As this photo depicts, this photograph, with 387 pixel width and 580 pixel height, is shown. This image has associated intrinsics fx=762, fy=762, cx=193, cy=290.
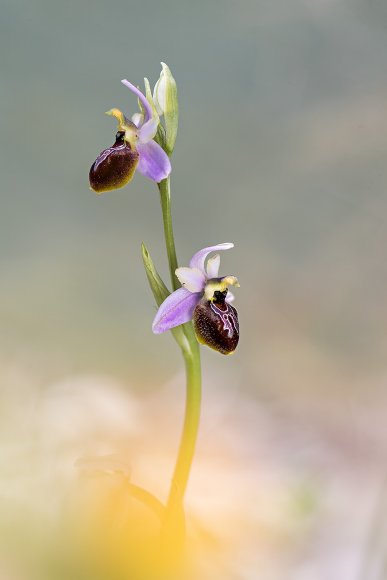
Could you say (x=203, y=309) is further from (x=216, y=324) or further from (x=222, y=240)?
(x=222, y=240)

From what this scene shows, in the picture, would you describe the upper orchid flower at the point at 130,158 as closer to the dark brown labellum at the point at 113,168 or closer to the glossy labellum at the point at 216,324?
the dark brown labellum at the point at 113,168

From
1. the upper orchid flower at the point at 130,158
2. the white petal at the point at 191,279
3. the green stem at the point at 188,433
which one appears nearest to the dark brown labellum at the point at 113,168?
the upper orchid flower at the point at 130,158

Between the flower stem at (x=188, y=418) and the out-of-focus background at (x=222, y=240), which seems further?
the out-of-focus background at (x=222, y=240)

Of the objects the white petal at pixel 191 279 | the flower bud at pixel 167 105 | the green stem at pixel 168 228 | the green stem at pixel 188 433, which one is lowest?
the green stem at pixel 188 433

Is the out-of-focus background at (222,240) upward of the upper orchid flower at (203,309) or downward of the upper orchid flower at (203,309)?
upward

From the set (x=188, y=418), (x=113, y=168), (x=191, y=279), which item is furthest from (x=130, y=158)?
(x=188, y=418)

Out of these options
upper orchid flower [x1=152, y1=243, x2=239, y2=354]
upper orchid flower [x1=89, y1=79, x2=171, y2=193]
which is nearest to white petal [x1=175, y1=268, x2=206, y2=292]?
upper orchid flower [x1=152, y1=243, x2=239, y2=354]

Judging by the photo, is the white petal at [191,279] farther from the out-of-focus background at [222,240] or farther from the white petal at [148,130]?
the out-of-focus background at [222,240]
